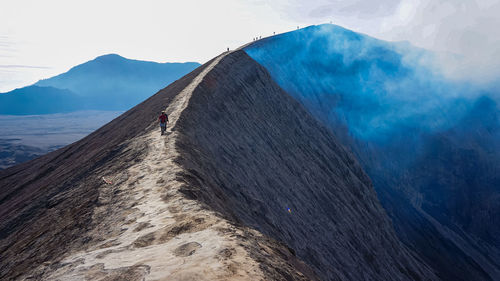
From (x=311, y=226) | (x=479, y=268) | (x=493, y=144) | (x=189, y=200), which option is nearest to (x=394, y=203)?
(x=479, y=268)

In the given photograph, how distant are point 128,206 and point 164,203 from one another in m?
1.18

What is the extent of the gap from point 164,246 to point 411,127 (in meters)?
86.4

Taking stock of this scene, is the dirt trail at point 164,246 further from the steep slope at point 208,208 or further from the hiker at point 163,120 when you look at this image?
the hiker at point 163,120

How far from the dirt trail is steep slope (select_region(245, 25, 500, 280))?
162 feet

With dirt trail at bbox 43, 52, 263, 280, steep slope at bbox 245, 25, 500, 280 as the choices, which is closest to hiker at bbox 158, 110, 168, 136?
dirt trail at bbox 43, 52, 263, 280

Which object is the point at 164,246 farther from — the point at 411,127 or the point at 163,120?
the point at 411,127

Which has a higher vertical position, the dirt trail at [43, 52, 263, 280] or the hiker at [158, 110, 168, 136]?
the hiker at [158, 110, 168, 136]

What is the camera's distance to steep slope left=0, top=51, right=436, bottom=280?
5.64m

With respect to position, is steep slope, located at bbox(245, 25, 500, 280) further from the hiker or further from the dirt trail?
the dirt trail

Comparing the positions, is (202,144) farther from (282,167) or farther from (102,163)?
(282,167)

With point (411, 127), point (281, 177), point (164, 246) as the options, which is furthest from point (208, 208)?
point (411, 127)

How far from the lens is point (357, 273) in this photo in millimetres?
20891

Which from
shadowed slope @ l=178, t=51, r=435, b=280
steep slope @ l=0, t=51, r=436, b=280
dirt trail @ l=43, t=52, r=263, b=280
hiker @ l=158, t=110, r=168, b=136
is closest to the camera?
dirt trail @ l=43, t=52, r=263, b=280

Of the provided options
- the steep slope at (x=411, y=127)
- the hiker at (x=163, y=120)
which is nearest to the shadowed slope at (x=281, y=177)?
the hiker at (x=163, y=120)
